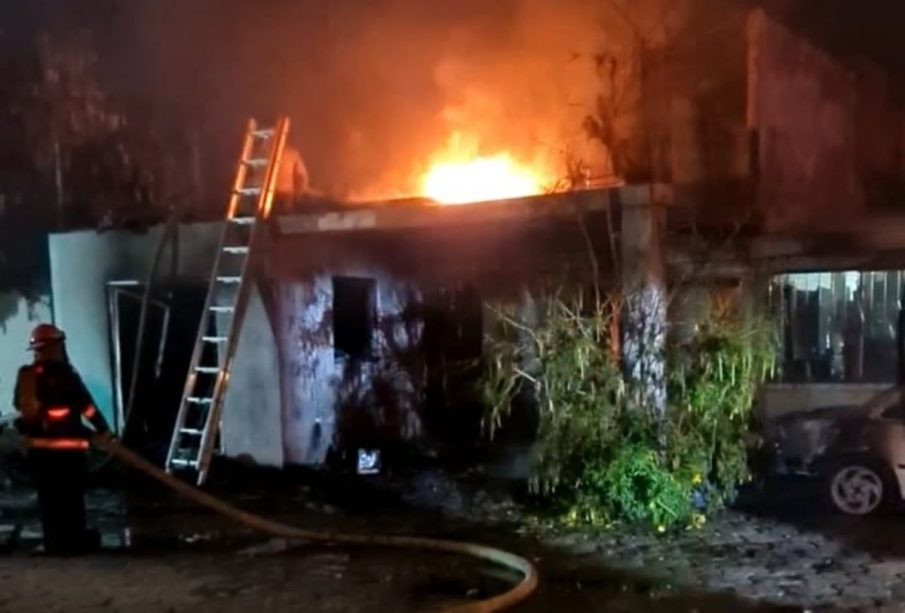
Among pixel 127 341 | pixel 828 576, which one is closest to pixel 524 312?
pixel 828 576

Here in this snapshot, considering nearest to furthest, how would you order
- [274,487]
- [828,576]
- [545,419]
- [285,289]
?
1. [828,576]
2. [545,419]
3. [274,487]
4. [285,289]

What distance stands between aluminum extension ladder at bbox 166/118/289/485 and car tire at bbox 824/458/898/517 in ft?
17.5

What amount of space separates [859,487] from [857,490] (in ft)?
0.09

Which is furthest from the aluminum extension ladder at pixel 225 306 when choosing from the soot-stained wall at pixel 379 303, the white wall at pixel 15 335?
the white wall at pixel 15 335

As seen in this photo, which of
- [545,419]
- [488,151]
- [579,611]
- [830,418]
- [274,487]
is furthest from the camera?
[488,151]

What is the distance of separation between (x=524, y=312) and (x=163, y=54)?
860cm

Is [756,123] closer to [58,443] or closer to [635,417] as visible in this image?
[635,417]

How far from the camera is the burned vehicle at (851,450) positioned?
8.94m

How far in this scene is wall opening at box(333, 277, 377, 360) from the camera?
12.4 metres

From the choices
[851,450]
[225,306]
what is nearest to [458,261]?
[225,306]

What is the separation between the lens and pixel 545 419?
28.6 ft

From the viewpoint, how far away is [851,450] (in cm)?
908

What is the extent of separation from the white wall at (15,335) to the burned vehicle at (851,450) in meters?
8.97

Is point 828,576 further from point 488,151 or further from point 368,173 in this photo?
point 368,173
